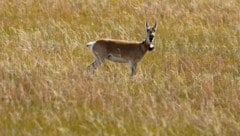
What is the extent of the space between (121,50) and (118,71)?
1.89 feet

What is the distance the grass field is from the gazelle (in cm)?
16

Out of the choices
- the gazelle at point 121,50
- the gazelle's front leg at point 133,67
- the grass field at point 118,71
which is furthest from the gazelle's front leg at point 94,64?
the gazelle's front leg at point 133,67

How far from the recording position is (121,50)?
418 inches

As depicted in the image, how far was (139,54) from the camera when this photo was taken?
1064 cm

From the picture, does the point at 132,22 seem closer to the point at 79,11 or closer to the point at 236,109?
the point at 79,11

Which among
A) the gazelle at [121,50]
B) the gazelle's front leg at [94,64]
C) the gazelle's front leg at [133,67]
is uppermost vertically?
the gazelle at [121,50]

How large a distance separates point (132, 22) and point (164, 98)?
5565mm

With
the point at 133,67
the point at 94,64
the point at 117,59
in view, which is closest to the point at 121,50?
the point at 117,59

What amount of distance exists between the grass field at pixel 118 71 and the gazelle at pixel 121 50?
163mm

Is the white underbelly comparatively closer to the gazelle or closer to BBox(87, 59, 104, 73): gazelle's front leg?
the gazelle

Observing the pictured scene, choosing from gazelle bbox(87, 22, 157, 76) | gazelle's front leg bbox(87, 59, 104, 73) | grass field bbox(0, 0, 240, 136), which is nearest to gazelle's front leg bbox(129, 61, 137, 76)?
gazelle bbox(87, 22, 157, 76)

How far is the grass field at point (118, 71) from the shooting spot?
24.1 feet

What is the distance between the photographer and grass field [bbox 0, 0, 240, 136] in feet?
24.1

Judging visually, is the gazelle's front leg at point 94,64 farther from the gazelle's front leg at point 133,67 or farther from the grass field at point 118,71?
the gazelle's front leg at point 133,67
